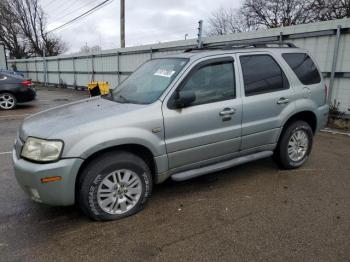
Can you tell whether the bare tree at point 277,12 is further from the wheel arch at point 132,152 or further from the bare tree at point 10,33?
the bare tree at point 10,33

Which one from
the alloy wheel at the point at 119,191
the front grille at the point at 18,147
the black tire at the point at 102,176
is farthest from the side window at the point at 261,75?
the front grille at the point at 18,147

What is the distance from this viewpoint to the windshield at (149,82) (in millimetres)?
3508

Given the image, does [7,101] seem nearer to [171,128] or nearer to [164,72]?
[164,72]

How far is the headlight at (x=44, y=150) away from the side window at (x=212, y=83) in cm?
152

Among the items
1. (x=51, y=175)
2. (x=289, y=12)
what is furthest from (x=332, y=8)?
(x=51, y=175)

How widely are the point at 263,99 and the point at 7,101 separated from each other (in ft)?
34.2

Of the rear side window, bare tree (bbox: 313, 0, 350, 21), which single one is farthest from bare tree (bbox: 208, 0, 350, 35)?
the rear side window

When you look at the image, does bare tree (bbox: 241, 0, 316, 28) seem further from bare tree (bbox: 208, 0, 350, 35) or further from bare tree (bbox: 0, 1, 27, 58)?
bare tree (bbox: 0, 1, 27, 58)

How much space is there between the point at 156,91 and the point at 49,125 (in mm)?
1235

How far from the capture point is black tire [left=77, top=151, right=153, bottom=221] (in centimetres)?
297

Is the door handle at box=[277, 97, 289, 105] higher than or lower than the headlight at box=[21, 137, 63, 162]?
higher

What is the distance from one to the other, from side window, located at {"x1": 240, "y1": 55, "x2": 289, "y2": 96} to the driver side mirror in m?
0.95

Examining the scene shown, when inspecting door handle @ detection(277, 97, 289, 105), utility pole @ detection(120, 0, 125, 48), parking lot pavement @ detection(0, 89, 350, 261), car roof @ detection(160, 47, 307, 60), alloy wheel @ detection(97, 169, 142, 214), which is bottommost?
parking lot pavement @ detection(0, 89, 350, 261)

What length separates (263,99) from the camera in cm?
401
